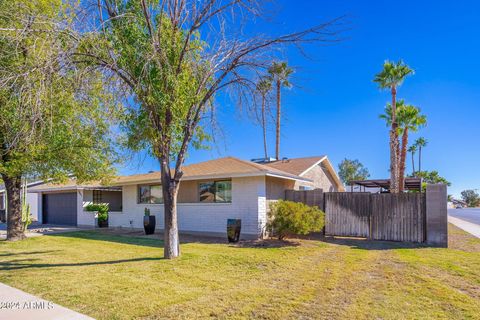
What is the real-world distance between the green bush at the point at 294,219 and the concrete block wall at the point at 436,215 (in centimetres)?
368

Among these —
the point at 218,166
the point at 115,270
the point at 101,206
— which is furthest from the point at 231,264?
the point at 101,206

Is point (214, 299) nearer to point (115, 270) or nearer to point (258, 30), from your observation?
point (115, 270)

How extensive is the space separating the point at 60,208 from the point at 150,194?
10587 millimetres

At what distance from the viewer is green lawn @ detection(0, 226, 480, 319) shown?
502 centimetres

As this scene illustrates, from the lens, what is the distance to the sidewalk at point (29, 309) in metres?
4.73

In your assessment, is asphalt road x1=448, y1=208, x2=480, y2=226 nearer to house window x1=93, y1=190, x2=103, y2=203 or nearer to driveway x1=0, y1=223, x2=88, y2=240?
house window x1=93, y1=190, x2=103, y2=203

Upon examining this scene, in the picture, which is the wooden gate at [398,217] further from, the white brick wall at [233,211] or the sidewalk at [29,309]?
the sidewalk at [29,309]

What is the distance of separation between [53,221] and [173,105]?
21.6 meters

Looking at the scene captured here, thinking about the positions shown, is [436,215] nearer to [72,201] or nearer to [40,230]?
[40,230]

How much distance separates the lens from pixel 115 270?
25.2 ft

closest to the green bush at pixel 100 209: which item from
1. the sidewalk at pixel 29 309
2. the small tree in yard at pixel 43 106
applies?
the small tree in yard at pixel 43 106

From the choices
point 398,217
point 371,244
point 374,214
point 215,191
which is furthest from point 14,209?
point 398,217

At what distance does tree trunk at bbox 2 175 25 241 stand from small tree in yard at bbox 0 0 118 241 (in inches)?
1.3

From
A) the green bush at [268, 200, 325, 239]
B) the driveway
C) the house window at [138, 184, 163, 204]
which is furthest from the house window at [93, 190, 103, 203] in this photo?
the green bush at [268, 200, 325, 239]
